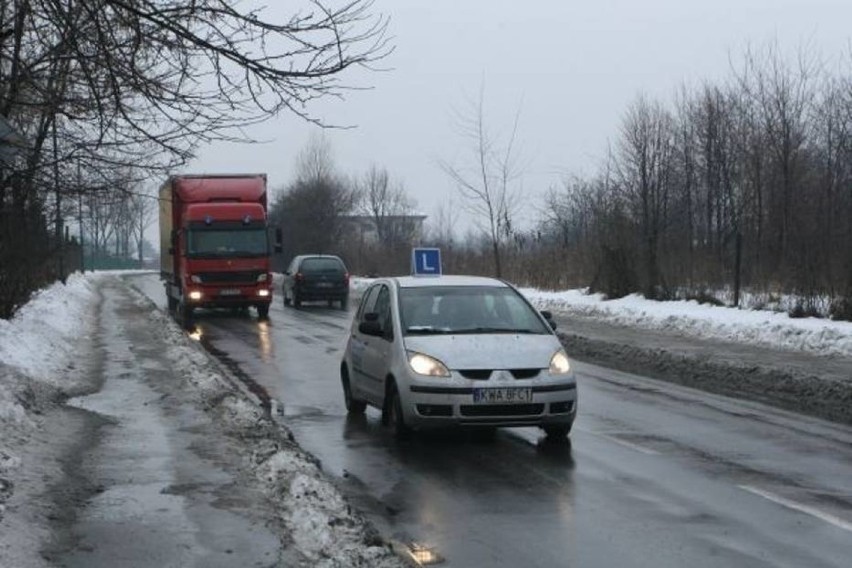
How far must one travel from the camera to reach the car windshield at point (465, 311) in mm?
Answer: 9812

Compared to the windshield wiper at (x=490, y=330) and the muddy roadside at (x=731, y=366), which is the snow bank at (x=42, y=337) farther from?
the muddy roadside at (x=731, y=366)

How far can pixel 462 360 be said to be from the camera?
9.02 m

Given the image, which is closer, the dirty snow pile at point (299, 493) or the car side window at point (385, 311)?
the dirty snow pile at point (299, 493)

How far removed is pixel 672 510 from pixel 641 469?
56.6 inches

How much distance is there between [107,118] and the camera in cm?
914

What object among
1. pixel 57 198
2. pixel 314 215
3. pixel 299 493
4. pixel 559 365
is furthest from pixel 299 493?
pixel 314 215

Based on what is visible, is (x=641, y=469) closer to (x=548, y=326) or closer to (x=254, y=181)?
(x=548, y=326)

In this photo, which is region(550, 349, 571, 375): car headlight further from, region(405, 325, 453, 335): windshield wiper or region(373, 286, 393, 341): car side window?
region(373, 286, 393, 341): car side window

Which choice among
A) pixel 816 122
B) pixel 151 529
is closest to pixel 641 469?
pixel 151 529

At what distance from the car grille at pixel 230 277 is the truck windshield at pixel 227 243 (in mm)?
494

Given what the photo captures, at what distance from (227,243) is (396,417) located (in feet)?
61.7

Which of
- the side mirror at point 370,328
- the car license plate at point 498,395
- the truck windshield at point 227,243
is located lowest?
the car license plate at point 498,395

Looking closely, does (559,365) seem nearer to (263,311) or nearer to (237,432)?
(237,432)

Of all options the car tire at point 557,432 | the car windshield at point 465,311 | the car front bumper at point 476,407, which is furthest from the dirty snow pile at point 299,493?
the car tire at point 557,432
